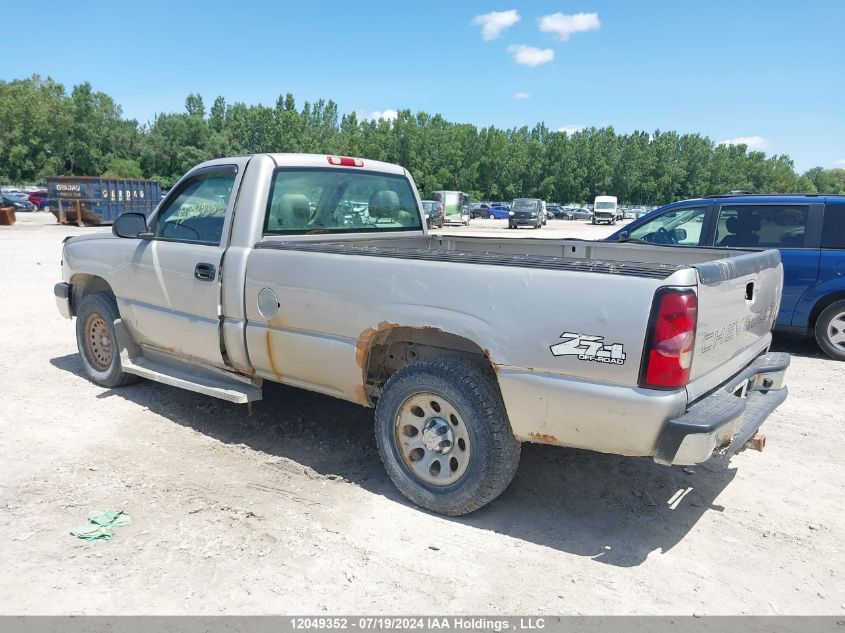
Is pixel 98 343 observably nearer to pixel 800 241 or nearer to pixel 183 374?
pixel 183 374

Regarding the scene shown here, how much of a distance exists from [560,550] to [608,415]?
2.81 feet

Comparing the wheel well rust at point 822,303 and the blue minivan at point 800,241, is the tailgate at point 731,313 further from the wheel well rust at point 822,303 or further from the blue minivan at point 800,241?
the wheel well rust at point 822,303

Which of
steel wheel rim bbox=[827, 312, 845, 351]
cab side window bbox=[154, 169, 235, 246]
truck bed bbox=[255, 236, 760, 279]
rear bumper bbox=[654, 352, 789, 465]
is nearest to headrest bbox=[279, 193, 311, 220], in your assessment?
truck bed bbox=[255, 236, 760, 279]

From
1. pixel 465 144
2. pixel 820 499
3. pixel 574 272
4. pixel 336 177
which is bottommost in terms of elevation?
pixel 820 499

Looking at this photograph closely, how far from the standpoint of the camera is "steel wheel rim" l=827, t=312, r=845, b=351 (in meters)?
7.11

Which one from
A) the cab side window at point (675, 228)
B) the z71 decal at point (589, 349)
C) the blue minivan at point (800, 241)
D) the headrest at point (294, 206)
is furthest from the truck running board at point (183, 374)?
the cab side window at point (675, 228)

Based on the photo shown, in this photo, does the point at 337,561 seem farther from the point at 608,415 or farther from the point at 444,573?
the point at 608,415

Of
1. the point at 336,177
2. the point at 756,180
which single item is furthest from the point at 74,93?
the point at 756,180

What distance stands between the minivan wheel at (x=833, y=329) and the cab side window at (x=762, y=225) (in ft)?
2.59

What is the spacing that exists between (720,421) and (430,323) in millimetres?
1475

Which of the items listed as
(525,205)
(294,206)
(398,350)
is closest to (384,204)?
(294,206)

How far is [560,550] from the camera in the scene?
10.9 feet

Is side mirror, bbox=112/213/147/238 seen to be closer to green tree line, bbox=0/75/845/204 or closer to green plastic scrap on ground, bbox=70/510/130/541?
green plastic scrap on ground, bbox=70/510/130/541

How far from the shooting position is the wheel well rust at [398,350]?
360cm
